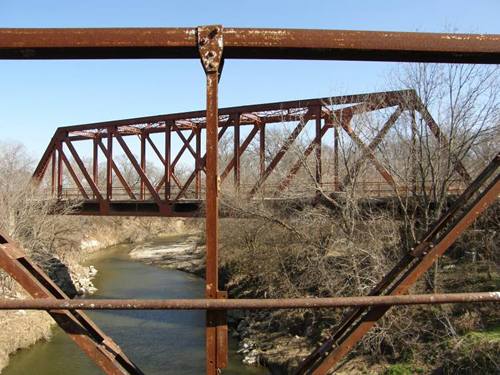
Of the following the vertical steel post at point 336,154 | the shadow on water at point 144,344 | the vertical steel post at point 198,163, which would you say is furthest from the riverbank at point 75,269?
the vertical steel post at point 336,154

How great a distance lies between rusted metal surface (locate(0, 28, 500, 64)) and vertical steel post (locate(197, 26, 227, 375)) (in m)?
0.09

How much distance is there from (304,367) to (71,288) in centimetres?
2869

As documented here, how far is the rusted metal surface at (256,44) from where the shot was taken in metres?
3.28

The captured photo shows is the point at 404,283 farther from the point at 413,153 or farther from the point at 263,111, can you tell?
the point at 263,111

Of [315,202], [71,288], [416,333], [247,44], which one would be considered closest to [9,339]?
[71,288]

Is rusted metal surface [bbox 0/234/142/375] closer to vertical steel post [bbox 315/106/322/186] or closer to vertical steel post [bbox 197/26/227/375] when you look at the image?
vertical steel post [bbox 197/26/227/375]

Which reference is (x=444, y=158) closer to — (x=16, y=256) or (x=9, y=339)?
(x=16, y=256)

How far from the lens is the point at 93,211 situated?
3356 cm

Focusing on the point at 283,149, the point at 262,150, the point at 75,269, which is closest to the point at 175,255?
the point at 75,269

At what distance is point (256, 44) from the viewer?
3.29 metres

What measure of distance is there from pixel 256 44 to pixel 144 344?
60.1 ft

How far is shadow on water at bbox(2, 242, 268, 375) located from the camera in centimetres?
1709

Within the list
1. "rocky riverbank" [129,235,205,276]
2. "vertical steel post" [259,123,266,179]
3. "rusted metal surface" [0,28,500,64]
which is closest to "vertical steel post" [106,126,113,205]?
"rocky riverbank" [129,235,205,276]

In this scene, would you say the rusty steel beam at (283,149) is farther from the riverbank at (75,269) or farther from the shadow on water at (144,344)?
the riverbank at (75,269)
